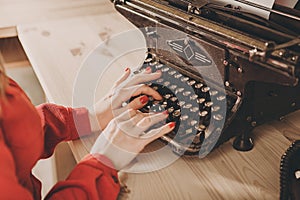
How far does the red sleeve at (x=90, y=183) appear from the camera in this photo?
2.89ft

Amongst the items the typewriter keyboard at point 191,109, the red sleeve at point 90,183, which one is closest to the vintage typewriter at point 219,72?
the typewriter keyboard at point 191,109

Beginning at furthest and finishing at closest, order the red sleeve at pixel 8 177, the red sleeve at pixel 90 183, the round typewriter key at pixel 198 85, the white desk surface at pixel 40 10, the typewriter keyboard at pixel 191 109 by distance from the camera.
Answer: the white desk surface at pixel 40 10, the round typewriter key at pixel 198 85, the typewriter keyboard at pixel 191 109, the red sleeve at pixel 90 183, the red sleeve at pixel 8 177

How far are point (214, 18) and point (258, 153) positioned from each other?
37cm

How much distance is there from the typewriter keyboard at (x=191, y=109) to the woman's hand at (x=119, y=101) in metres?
0.02

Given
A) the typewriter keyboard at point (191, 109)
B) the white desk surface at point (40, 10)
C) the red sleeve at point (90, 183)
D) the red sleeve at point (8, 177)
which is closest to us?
the red sleeve at point (8, 177)

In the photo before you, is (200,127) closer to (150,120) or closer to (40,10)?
(150,120)

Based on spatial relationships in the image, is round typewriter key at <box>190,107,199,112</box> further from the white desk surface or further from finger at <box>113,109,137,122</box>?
the white desk surface

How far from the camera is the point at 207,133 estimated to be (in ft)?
3.33

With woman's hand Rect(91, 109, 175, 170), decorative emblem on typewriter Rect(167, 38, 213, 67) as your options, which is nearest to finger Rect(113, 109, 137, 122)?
woman's hand Rect(91, 109, 175, 170)

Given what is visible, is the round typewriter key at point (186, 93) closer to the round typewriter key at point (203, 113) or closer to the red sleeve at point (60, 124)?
the round typewriter key at point (203, 113)

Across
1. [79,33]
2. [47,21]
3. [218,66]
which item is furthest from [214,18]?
[47,21]

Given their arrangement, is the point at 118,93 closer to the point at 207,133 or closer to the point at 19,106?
the point at 207,133

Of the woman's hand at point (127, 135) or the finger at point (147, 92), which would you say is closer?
the woman's hand at point (127, 135)

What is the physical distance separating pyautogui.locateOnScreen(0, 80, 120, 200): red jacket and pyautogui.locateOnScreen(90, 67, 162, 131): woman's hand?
7 cm
